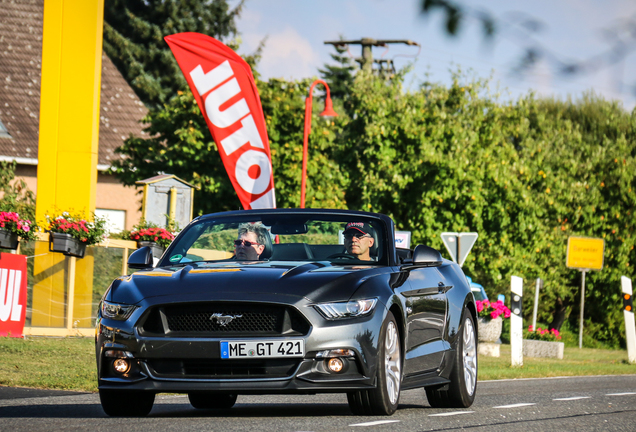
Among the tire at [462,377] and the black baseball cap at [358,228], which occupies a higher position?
the black baseball cap at [358,228]

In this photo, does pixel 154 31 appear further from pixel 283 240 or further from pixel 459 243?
pixel 283 240

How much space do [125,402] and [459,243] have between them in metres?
15.1

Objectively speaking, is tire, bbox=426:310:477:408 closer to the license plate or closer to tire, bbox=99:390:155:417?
the license plate

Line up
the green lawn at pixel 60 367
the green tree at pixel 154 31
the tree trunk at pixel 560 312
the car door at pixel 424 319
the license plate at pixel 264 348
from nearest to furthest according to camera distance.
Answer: the license plate at pixel 264 348, the car door at pixel 424 319, the green lawn at pixel 60 367, the tree trunk at pixel 560 312, the green tree at pixel 154 31

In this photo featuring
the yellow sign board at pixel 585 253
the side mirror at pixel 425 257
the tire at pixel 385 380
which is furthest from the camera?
the yellow sign board at pixel 585 253

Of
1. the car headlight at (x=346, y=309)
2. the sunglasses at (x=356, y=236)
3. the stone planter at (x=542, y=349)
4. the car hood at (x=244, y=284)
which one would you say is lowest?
the stone planter at (x=542, y=349)

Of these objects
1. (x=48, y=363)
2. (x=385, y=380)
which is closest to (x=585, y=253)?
(x=48, y=363)

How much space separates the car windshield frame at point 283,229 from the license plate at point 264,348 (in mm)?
1353

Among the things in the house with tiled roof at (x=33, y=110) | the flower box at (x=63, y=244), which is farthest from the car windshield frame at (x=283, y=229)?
the house with tiled roof at (x=33, y=110)

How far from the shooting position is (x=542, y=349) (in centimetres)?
2520

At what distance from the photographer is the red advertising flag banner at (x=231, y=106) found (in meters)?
19.0

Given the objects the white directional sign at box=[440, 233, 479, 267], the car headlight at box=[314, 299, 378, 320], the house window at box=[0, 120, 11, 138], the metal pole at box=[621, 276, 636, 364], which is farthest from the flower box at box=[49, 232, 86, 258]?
the house window at box=[0, 120, 11, 138]

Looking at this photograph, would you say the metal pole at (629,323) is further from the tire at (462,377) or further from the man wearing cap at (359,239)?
the man wearing cap at (359,239)

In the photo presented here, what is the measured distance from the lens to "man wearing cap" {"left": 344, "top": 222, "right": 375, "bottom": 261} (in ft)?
27.9
